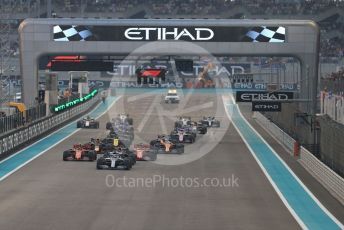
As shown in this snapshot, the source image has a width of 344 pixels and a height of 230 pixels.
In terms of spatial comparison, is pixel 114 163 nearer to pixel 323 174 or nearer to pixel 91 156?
pixel 91 156

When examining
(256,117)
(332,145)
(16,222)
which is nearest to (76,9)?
(256,117)

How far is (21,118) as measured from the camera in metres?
43.5

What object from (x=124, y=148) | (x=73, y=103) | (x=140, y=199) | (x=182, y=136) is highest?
(x=73, y=103)

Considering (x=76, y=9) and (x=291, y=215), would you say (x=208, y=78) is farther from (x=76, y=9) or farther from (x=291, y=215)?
(x=291, y=215)

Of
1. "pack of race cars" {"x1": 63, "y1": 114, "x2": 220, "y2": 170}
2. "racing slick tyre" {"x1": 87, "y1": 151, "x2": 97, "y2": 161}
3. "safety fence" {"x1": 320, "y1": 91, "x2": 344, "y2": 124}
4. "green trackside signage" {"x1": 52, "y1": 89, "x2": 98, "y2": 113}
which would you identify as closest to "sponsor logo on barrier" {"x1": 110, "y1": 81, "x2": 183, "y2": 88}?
"green trackside signage" {"x1": 52, "y1": 89, "x2": 98, "y2": 113}

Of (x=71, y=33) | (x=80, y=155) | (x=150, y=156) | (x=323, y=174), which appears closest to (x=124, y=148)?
(x=150, y=156)

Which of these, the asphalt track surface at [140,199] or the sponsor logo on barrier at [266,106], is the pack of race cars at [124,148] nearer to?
the asphalt track surface at [140,199]

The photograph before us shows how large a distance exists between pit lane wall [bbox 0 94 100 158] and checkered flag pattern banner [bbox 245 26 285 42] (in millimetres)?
12409

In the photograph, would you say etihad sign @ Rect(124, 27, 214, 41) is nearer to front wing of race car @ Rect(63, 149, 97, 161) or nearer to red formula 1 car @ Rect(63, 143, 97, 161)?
red formula 1 car @ Rect(63, 143, 97, 161)

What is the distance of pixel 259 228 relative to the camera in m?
19.7

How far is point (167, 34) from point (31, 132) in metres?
10.2

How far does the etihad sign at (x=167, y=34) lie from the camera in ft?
132

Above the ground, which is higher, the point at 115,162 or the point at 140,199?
the point at 115,162

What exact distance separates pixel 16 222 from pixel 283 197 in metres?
9.29
